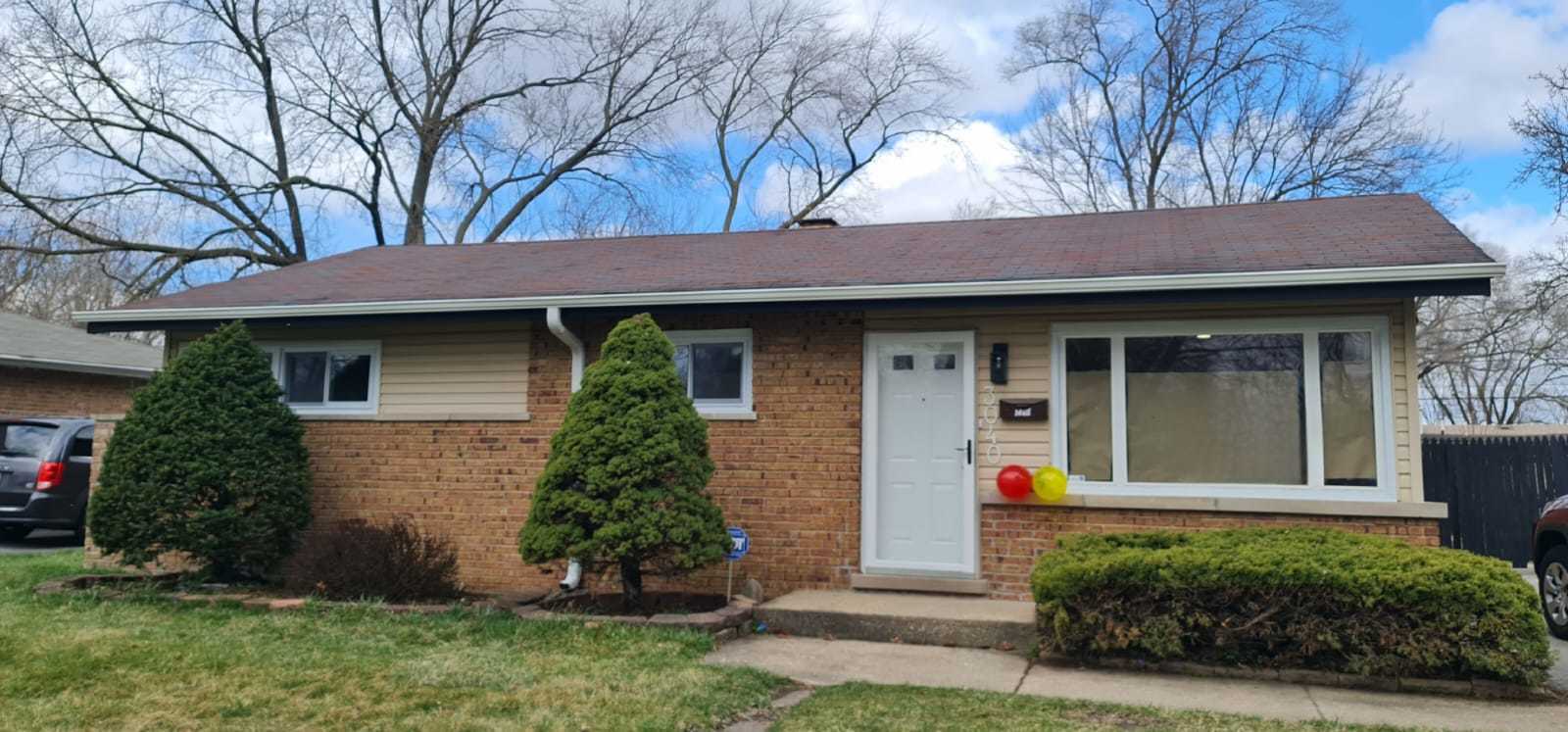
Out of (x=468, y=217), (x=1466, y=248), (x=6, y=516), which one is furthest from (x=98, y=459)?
(x=468, y=217)

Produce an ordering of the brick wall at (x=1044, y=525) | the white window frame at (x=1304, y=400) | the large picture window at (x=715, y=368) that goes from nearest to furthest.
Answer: the white window frame at (x=1304, y=400)
the brick wall at (x=1044, y=525)
the large picture window at (x=715, y=368)

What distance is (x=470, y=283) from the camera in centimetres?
961

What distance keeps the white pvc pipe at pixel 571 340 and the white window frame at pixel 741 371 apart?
74 cm

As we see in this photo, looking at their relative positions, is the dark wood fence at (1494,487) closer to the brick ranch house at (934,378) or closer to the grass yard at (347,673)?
the brick ranch house at (934,378)

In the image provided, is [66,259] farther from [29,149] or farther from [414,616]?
[414,616]

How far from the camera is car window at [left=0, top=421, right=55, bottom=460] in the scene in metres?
12.4

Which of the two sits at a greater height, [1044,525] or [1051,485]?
[1051,485]

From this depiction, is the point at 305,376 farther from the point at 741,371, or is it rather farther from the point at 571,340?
the point at 741,371

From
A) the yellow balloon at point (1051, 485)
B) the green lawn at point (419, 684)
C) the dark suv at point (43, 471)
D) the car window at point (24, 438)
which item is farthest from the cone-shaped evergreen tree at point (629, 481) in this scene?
the car window at point (24, 438)

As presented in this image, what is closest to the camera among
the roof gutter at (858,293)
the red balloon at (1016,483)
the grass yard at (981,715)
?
the grass yard at (981,715)

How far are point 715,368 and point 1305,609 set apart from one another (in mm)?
4610

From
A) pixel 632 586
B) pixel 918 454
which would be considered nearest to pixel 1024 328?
pixel 918 454

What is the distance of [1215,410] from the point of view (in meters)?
7.61

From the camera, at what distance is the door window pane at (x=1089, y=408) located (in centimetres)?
779
